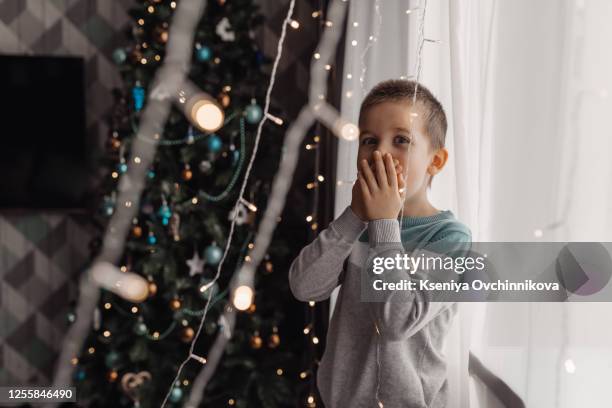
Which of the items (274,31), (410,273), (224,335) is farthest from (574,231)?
(274,31)

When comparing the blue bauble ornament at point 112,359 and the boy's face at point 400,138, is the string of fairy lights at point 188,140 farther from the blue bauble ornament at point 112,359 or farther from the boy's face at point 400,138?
the boy's face at point 400,138

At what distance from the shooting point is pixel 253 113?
1.95 m

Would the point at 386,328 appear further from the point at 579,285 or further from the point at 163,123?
the point at 163,123

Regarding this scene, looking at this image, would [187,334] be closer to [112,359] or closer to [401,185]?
[112,359]

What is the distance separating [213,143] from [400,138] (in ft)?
4.35

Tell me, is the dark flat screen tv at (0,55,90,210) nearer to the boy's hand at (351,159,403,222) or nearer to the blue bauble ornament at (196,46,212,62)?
the blue bauble ornament at (196,46,212,62)

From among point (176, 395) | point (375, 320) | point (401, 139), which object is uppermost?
point (401, 139)

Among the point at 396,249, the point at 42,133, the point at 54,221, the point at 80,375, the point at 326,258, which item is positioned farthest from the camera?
the point at 54,221

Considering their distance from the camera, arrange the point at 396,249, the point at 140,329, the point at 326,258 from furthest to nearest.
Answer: the point at 140,329 < the point at 326,258 < the point at 396,249

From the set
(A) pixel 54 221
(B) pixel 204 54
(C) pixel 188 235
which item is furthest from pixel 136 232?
(A) pixel 54 221

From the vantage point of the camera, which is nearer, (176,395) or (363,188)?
(363,188)

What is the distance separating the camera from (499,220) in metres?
0.69

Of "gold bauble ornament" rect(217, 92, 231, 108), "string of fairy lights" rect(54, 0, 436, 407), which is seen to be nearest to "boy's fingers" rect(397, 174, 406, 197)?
"string of fairy lights" rect(54, 0, 436, 407)

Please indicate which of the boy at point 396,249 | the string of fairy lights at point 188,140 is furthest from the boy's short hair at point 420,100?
the string of fairy lights at point 188,140
